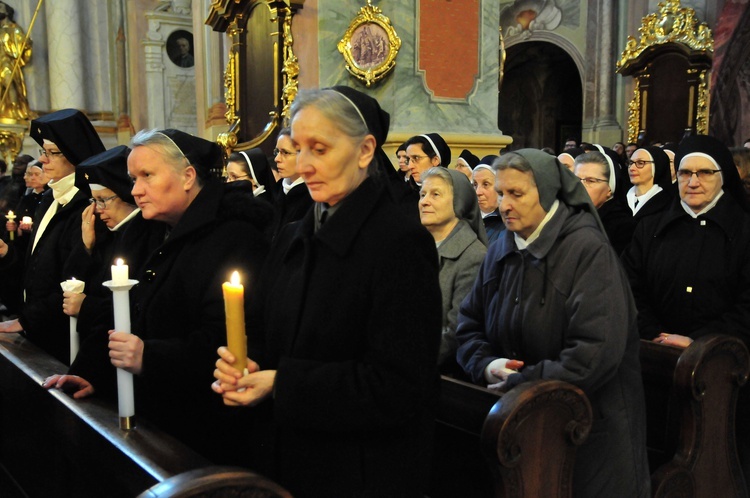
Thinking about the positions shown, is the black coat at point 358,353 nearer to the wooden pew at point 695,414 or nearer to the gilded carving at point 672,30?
the wooden pew at point 695,414

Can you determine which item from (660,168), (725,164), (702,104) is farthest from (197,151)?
(702,104)

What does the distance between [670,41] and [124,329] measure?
13.6 metres

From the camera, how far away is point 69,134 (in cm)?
362

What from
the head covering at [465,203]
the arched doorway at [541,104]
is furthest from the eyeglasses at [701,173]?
the arched doorway at [541,104]

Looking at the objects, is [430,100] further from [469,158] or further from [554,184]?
[554,184]

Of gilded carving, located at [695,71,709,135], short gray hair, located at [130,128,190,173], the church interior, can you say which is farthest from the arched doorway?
short gray hair, located at [130,128,190,173]

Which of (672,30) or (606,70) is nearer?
(672,30)

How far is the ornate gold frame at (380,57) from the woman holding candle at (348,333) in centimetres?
466

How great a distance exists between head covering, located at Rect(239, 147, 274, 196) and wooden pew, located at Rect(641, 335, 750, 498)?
3.28 metres

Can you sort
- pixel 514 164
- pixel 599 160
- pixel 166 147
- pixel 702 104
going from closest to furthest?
pixel 166 147, pixel 514 164, pixel 599 160, pixel 702 104

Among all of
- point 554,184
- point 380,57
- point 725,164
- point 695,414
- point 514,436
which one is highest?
point 380,57

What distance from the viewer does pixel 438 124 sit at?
662 centimetres

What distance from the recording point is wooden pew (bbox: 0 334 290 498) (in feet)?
5.08

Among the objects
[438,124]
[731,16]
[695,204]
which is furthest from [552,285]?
[731,16]
